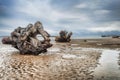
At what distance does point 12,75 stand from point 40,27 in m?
14.0

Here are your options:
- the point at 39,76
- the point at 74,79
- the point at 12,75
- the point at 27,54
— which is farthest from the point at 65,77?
the point at 27,54

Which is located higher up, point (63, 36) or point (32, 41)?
point (63, 36)

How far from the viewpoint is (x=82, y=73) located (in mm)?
13320

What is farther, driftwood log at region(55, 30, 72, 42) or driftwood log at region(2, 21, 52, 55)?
driftwood log at region(55, 30, 72, 42)

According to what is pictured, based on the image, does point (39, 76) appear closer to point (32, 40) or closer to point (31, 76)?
point (31, 76)

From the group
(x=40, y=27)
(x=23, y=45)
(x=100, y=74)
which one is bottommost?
(x=100, y=74)

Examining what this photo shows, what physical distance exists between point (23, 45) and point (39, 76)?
1310 cm

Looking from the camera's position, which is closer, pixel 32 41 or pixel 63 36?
Answer: pixel 32 41

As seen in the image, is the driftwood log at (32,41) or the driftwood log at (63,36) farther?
the driftwood log at (63,36)

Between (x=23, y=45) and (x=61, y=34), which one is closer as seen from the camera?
(x=23, y=45)

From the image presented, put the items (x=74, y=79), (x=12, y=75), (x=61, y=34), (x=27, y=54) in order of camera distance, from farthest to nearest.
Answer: (x=61, y=34)
(x=27, y=54)
(x=12, y=75)
(x=74, y=79)

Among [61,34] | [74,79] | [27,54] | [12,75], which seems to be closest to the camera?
→ [74,79]

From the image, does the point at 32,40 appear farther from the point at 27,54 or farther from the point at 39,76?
the point at 39,76

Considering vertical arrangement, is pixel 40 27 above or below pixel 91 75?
above
